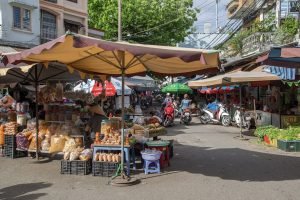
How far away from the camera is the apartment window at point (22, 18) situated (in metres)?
25.8

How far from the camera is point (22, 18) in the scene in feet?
86.3

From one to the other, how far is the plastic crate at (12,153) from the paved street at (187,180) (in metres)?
0.29

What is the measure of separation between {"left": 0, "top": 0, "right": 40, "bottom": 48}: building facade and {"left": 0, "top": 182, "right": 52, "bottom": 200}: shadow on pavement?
17.0 metres

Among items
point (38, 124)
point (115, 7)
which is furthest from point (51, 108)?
point (115, 7)

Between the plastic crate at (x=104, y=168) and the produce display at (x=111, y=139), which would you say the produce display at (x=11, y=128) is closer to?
the produce display at (x=111, y=139)

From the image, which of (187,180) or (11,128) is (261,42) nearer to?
(11,128)

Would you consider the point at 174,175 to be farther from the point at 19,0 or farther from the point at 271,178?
the point at 19,0

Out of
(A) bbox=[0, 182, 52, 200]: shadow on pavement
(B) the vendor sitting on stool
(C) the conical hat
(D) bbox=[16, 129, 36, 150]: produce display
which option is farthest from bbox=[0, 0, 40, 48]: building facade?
(A) bbox=[0, 182, 52, 200]: shadow on pavement

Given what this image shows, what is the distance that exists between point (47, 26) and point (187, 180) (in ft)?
76.0

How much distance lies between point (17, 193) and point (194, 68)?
15.9 feet

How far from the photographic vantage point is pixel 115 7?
34469 mm

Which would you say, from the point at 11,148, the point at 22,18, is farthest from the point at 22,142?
the point at 22,18

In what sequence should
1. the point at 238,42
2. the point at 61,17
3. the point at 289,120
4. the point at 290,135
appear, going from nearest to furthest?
1. the point at 290,135
2. the point at 289,120
3. the point at 238,42
4. the point at 61,17

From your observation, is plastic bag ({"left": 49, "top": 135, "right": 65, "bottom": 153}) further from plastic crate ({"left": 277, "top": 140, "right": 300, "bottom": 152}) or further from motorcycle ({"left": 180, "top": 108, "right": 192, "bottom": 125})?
motorcycle ({"left": 180, "top": 108, "right": 192, "bottom": 125})
